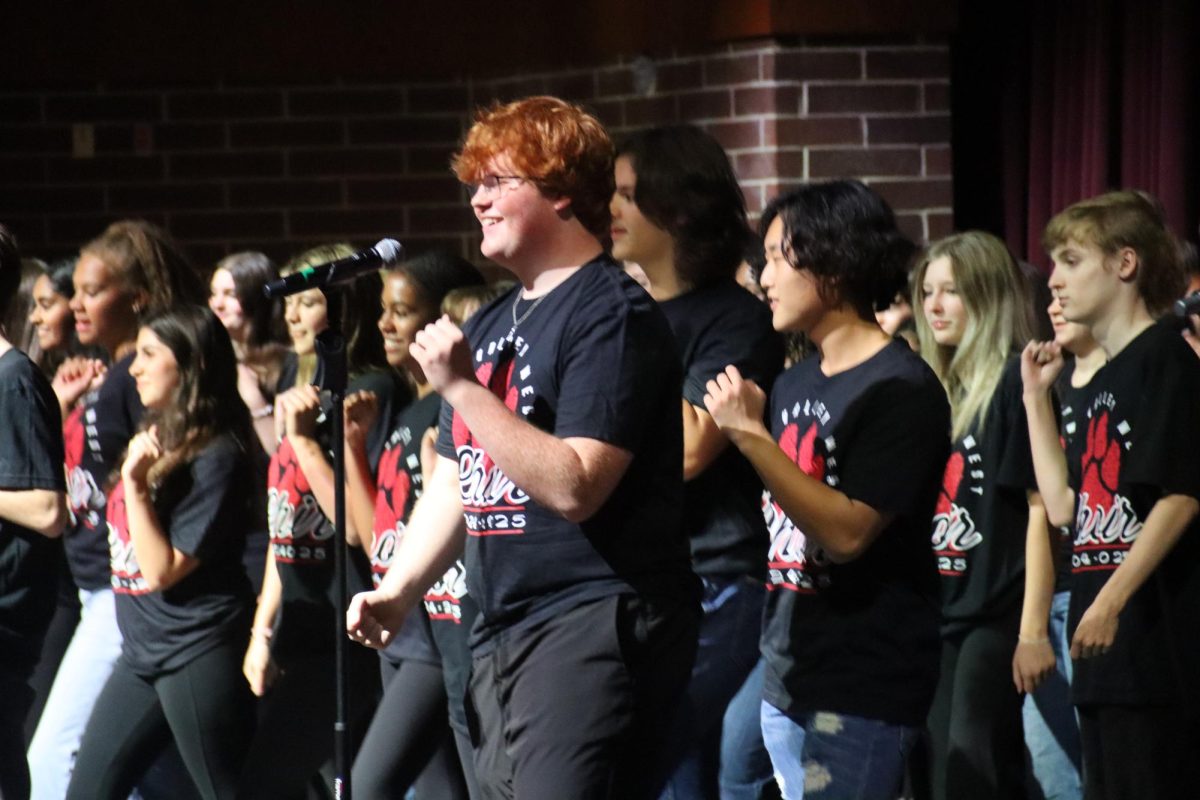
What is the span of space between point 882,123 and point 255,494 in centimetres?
229

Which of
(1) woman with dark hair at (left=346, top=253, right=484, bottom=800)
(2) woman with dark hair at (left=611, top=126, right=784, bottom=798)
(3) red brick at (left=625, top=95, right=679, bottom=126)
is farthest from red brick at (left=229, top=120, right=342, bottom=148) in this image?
(2) woman with dark hair at (left=611, top=126, right=784, bottom=798)

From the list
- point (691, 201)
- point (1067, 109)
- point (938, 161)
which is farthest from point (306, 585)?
point (1067, 109)

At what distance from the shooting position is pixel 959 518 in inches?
182

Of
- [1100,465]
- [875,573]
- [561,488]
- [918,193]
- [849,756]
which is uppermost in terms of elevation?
[918,193]

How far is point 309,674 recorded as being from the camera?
476 cm

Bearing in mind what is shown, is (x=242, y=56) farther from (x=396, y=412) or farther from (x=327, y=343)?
(x=327, y=343)

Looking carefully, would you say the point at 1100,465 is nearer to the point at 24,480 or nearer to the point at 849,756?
the point at 849,756

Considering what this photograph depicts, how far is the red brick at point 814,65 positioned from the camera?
5859mm

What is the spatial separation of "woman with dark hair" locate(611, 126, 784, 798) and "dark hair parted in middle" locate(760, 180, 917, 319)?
0.36 m

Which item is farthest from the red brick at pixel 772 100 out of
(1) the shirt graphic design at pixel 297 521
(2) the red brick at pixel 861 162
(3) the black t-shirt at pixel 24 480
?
(3) the black t-shirt at pixel 24 480

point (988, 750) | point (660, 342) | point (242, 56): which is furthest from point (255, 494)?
point (242, 56)

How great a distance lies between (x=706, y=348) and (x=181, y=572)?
5.33ft

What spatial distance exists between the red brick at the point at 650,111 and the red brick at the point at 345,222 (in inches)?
48.8

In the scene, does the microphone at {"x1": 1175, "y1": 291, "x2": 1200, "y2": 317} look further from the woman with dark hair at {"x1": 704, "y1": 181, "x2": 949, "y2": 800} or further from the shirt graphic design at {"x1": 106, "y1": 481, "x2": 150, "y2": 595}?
the shirt graphic design at {"x1": 106, "y1": 481, "x2": 150, "y2": 595}
